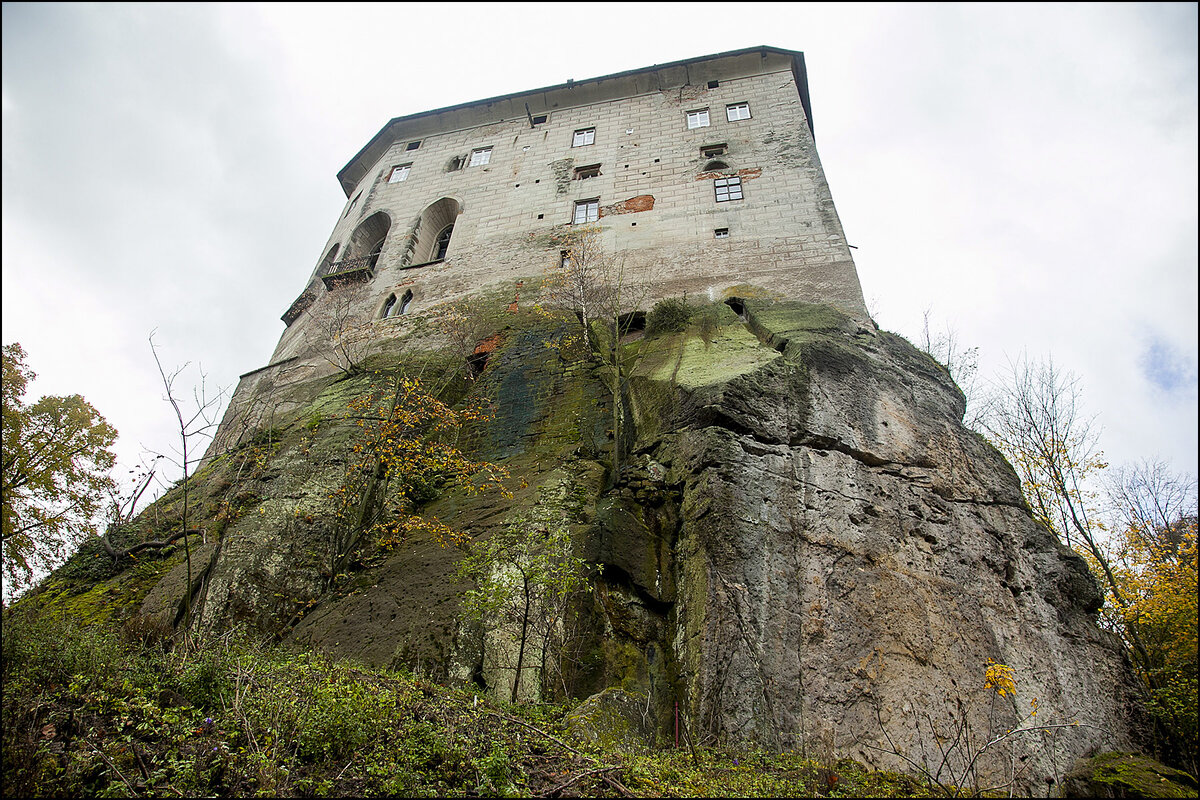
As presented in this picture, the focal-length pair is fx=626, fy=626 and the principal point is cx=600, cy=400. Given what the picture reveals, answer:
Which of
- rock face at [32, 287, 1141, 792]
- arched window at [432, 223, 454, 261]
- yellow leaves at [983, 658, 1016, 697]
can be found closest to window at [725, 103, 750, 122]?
arched window at [432, 223, 454, 261]

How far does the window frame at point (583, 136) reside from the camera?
66.1 feet

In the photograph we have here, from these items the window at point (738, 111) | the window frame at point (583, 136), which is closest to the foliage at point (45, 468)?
the window frame at point (583, 136)

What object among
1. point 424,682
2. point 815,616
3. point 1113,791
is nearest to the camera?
point 1113,791

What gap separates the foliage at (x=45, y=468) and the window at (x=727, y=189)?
14041 mm

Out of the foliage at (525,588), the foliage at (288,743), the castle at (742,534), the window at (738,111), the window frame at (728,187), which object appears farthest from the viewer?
the window at (738,111)

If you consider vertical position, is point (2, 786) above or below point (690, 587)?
below

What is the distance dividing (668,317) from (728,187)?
20.6 feet

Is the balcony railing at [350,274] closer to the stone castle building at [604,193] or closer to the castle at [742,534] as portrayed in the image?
the stone castle building at [604,193]

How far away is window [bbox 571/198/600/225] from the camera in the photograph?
17.4m

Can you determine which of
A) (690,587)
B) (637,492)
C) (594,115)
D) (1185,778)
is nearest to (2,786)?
(690,587)

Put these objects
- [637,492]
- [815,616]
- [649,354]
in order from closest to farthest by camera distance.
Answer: [815,616], [637,492], [649,354]

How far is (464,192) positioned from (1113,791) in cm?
1934

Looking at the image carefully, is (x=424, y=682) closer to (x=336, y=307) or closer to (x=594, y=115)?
(x=336, y=307)

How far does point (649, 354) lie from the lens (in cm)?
1152
